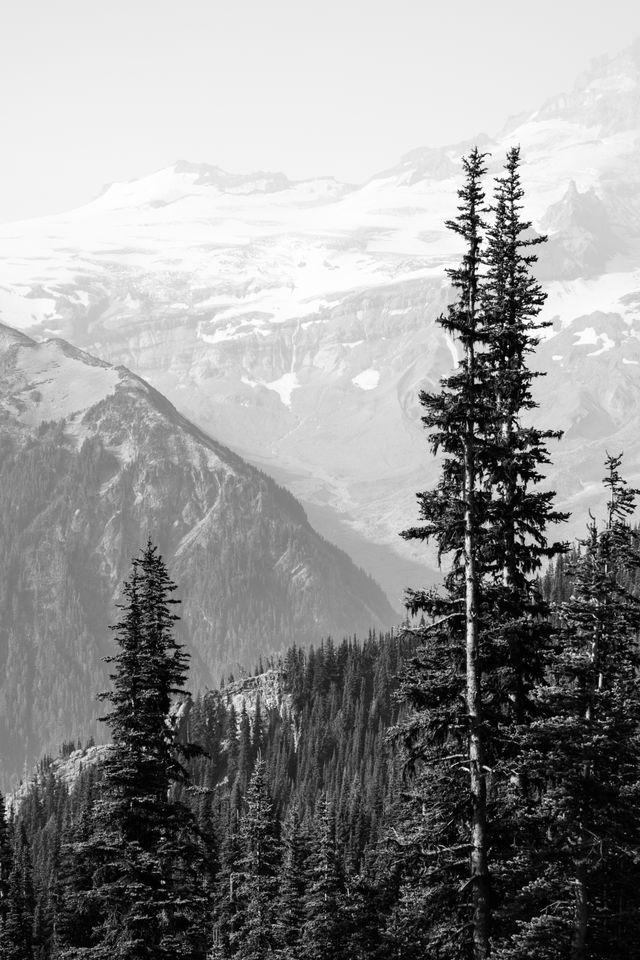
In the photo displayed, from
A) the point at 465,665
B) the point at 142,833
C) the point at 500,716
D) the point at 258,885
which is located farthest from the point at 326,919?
the point at 500,716

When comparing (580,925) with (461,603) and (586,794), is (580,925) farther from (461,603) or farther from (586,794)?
(461,603)

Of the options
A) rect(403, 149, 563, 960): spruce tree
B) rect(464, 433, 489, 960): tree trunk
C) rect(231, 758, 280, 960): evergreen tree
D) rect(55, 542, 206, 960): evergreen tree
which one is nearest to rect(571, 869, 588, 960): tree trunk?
rect(403, 149, 563, 960): spruce tree

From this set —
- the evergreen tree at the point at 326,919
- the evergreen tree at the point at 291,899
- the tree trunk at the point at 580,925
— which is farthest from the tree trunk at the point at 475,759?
the evergreen tree at the point at 291,899

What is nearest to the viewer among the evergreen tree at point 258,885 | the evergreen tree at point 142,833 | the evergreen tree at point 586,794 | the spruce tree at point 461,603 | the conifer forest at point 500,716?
the spruce tree at point 461,603

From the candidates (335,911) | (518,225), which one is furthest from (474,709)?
(335,911)

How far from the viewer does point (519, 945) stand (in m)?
31.9

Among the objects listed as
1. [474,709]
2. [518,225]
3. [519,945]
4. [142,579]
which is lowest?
[519,945]

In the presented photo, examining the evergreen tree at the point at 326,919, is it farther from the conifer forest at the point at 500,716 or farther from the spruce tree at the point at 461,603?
the spruce tree at the point at 461,603

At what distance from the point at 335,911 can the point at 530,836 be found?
4092 cm

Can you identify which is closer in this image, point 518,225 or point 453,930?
point 453,930

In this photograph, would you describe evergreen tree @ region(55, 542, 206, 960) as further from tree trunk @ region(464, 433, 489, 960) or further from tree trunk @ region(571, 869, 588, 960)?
tree trunk @ region(464, 433, 489, 960)

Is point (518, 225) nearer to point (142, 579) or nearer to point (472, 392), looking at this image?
point (472, 392)

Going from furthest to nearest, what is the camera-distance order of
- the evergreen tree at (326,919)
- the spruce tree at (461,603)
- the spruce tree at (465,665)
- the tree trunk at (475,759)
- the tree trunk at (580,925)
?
1. the evergreen tree at (326,919)
2. the tree trunk at (580,925)
3. the spruce tree at (465,665)
4. the spruce tree at (461,603)
5. the tree trunk at (475,759)

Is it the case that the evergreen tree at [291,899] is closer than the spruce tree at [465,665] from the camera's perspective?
No
